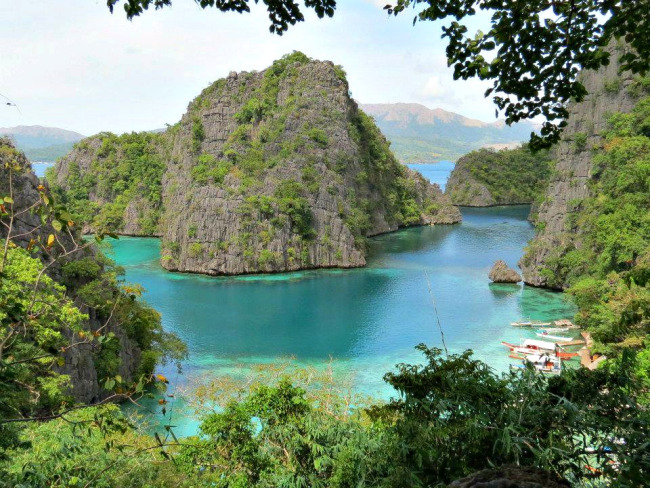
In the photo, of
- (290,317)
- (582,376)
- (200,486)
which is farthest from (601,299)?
(200,486)

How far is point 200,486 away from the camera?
937cm

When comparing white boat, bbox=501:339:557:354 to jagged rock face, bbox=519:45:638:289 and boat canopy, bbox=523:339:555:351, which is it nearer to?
boat canopy, bbox=523:339:555:351

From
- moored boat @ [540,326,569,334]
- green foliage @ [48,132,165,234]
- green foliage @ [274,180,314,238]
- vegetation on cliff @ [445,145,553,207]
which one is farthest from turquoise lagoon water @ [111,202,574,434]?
vegetation on cliff @ [445,145,553,207]

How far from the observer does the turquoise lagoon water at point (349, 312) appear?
23562 millimetres

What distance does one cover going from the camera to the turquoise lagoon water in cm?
2356

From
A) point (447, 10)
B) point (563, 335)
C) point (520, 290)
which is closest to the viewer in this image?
point (447, 10)

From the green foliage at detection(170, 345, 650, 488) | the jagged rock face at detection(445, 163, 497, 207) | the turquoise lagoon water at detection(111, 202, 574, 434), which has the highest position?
the jagged rock face at detection(445, 163, 497, 207)

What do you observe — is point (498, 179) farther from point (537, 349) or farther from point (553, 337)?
point (537, 349)

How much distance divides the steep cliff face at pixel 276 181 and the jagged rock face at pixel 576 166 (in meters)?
14.8

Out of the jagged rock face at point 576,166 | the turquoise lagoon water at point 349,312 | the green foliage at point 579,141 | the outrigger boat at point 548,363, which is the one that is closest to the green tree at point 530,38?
the turquoise lagoon water at point 349,312

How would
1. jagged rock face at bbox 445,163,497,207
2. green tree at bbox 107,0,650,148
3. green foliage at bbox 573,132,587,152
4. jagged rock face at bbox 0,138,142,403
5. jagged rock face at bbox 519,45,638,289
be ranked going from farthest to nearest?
jagged rock face at bbox 445,163,497,207 → green foliage at bbox 573,132,587,152 → jagged rock face at bbox 519,45,638,289 → jagged rock face at bbox 0,138,142,403 → green tree at bbox 107,0,650,148

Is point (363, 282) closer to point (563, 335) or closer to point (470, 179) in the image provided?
point (563, 335)

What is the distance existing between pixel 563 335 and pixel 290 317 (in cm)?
1486

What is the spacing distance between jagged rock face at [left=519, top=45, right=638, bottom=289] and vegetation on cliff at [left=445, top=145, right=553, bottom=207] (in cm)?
4708
